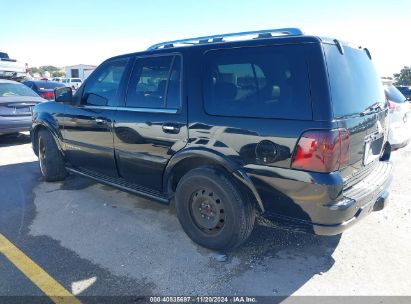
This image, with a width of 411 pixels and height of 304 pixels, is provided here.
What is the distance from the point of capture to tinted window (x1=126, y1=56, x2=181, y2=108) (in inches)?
129

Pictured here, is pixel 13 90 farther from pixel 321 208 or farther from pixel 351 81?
pixel 321 208

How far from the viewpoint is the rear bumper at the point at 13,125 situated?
24.6 ft

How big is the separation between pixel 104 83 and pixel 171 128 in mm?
1413

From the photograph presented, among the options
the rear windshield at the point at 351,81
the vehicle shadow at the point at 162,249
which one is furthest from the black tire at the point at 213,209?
the rear windshield at the point at 351,81

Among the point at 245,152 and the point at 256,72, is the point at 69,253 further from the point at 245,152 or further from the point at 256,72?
the point at 256,72

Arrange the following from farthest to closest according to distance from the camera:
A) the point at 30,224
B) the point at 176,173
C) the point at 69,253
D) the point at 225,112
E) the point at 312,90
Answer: the point at 30,224
the point at 176,173
the point at 69,253
the point at 225,112
the point at 312,90

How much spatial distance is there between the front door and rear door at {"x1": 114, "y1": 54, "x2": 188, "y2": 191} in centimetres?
19

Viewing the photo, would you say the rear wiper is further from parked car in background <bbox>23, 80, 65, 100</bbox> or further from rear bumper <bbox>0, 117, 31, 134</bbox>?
parked car in background <bbox>23, 80, 65, 100</bbox>

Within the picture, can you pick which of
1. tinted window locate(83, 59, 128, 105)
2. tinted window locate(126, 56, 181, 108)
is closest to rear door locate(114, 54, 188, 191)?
tinted window locate(126, 56, 181, 108)

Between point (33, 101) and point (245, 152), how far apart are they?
708 cm

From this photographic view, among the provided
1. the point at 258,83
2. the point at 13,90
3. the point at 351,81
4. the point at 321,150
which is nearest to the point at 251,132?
the point at 258,83

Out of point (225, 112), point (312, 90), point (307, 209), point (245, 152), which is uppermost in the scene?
point (312, 90)

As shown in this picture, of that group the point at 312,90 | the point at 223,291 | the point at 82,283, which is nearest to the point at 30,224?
the point at 82,283

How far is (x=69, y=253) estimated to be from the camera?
10.4 feet
